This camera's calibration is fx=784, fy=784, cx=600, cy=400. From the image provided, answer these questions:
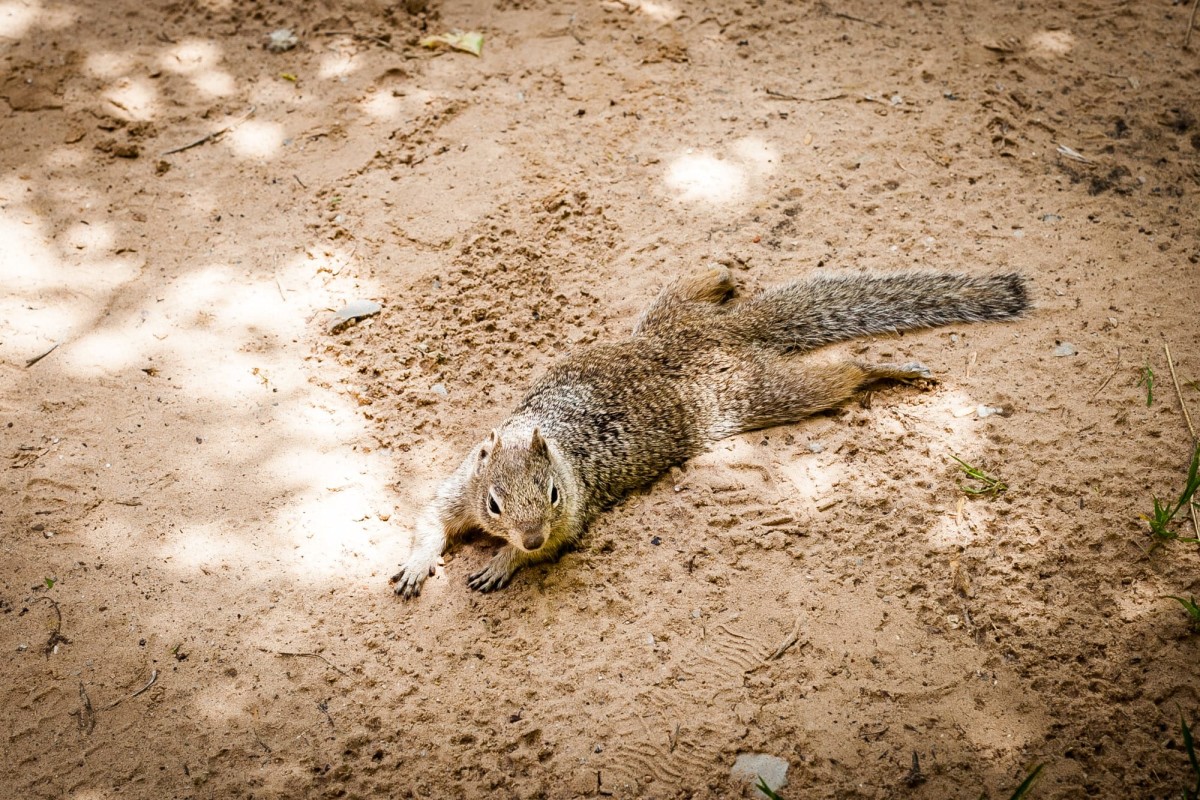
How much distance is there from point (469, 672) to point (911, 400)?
7.60ft

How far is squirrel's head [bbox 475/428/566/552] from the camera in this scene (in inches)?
121

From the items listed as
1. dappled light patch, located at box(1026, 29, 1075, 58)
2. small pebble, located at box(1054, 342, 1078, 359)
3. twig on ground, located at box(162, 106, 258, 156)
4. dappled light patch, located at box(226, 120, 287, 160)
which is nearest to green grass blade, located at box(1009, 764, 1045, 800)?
small pebble, located at box(1054, 342, 1078, 359)

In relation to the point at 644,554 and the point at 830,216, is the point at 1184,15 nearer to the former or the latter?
the point at 830,216

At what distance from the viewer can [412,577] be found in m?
3.32

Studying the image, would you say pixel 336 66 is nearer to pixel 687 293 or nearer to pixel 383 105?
pixel 383 105

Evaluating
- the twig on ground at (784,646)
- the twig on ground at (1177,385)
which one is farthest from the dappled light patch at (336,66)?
the twig on ground at (1177,385)

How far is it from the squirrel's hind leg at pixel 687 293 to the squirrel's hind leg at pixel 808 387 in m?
0.57

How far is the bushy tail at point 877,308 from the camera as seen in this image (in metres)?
3.84

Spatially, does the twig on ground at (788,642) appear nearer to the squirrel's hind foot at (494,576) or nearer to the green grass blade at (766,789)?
the green grass blade at (766,789)

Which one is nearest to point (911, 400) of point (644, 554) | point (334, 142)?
point (644, 554)

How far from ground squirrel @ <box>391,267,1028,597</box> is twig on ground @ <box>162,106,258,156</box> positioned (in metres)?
2.90

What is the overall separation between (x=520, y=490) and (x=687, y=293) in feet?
4.89

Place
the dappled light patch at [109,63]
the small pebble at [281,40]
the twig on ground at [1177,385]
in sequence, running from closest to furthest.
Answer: the twig on ground at [1177,385] < the dappled light patch at [109,63] < the small pebble at [281,40]

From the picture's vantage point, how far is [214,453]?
367 centimetres
